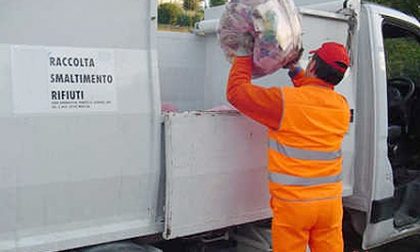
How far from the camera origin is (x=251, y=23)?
2855 mm

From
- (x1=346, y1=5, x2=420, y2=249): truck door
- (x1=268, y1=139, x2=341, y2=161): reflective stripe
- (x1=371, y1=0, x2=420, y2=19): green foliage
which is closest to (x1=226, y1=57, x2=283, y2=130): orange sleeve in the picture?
(x1=268, y1=139, x2=341, y2=161): reflective stripe

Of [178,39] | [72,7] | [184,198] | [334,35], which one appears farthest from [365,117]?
[72,7]

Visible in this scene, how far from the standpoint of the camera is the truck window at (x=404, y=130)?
460 centimetres

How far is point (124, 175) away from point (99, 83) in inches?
16.2

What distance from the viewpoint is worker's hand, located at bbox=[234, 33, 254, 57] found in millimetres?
2904

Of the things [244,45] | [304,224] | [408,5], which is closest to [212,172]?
[304,224]

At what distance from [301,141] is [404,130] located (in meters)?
2.30

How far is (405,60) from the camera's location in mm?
5566

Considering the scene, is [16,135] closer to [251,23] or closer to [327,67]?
[251,23]

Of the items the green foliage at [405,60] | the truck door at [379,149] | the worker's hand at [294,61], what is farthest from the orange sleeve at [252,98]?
the green foliage at [405,60]

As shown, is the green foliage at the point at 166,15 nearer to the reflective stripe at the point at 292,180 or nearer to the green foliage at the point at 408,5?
the reflective stripe at the point at 292,180

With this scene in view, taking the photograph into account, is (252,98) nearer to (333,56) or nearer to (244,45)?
(244,45)

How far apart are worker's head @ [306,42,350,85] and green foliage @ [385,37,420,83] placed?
2.14 meters

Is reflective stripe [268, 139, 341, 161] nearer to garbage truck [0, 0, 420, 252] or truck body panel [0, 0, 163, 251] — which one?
garbage truck [0, 0, 420, 252]
